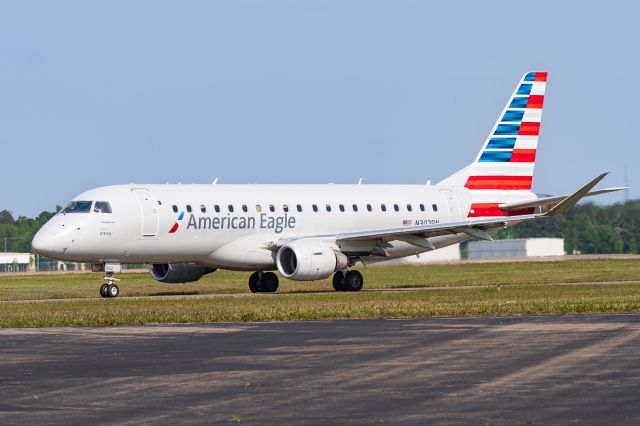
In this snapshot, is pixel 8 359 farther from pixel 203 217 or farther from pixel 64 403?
pixel 203 217

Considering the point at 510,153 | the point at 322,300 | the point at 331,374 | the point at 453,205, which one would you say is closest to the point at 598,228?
the point at 510,153

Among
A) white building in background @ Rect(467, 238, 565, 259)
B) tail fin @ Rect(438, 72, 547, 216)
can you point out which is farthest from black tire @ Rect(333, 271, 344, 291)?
white building in background @ Rect(467, 238, 565, 259)

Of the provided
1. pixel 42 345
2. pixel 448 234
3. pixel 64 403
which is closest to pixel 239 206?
pixel 448 234

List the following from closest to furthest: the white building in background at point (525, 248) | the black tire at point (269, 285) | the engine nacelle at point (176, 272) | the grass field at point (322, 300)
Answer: the grass field at point (322, 300)
the engine nacelle at point (176, 272)
the black tire at point (269, 285)
the white building in background at point (525, 248)

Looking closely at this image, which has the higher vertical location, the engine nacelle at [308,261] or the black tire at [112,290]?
the engine nacelle at [308,261]

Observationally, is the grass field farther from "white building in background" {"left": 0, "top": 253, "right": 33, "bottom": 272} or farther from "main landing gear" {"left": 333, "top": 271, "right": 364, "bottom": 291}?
"white building in background" {"left": 0, "top": 253, "right": 33, "bottom": 272}

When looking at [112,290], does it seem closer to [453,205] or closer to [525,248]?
[453,205]

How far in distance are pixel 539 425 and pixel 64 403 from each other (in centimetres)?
547

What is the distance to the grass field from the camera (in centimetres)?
3098

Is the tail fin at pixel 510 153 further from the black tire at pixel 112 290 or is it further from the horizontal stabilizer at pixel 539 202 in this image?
the black tire at pixel 112 290

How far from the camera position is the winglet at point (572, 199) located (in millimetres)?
45344

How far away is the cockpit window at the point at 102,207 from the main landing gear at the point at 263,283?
6905 mm

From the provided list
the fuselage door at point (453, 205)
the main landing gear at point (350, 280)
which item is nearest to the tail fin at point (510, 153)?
the fuselage door at point (453, 205)

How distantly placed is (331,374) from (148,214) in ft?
90.6
